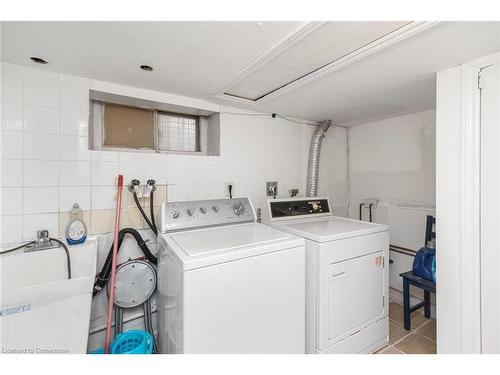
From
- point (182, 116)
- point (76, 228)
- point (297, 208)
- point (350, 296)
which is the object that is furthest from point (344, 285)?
point (182, 116)

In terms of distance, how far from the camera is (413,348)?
182cm

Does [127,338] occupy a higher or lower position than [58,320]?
lower

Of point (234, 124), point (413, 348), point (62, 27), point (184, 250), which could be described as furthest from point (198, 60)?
point (413, 348)

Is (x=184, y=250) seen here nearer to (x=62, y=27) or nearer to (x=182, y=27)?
(x=182, y=27)

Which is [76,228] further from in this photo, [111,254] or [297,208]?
[297,208]

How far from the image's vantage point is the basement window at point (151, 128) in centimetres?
182

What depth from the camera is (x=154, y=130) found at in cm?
203

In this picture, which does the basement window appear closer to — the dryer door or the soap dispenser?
the soap dispenser

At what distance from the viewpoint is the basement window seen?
1822 millimetres

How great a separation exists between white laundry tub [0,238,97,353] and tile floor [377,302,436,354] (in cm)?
205

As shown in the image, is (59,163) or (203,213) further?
(203,213)

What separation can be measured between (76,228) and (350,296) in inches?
75.5

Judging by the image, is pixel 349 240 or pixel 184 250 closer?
pixel 184 250
